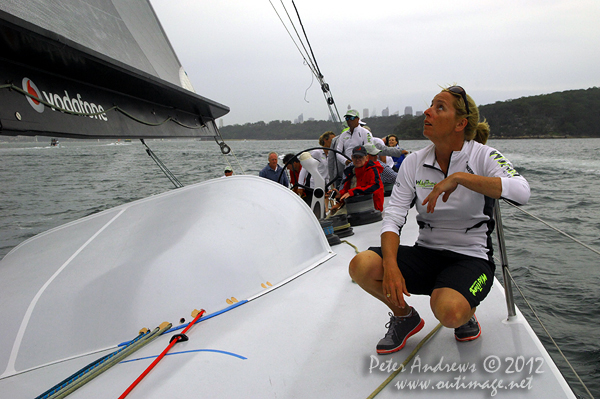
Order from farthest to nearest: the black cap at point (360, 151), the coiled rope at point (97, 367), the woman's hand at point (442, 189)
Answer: the black cap at point (360, 151)
the woman's hand at point (442, 189)
the coiled rope at point (97, 367)

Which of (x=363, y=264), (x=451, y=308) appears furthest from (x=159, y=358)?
(x=451, y=308)

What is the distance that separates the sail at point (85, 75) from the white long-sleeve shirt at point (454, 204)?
1693 millimetres

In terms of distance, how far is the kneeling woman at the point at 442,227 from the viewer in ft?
5.27

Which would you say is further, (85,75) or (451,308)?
(85,75)

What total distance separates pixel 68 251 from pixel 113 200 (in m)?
12.2

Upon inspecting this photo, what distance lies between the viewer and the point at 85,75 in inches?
88.8

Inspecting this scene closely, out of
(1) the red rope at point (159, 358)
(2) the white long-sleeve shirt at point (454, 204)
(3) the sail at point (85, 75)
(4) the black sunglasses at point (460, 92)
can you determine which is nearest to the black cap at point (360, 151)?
(3) the sail at point (85, 75)

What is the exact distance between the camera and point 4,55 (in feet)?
5.72

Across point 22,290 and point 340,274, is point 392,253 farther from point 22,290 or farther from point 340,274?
point 22,290

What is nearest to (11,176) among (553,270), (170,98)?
(170,98)

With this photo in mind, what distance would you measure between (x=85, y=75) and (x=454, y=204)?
2055 millimetres

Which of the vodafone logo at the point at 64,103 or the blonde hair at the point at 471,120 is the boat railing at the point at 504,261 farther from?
the vodafone logo at the point at 64,103

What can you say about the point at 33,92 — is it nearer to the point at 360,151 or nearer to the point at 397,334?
the point at 397,334

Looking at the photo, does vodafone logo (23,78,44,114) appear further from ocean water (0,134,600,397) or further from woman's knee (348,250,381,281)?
ocean water (0,134,600,397)
